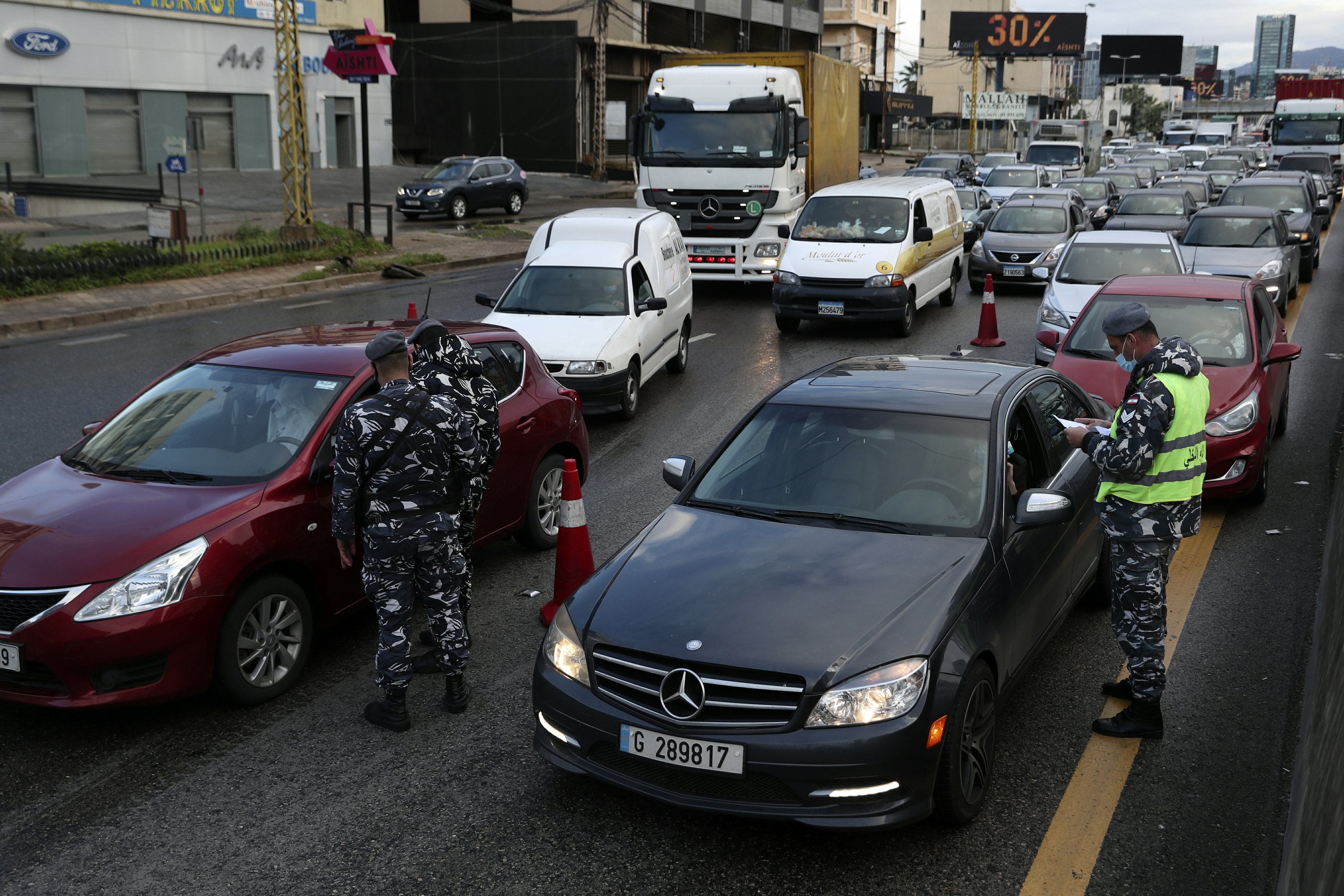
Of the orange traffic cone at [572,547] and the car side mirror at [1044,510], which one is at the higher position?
the car side mirror at [1044,510]

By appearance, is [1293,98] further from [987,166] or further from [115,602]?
[115,602]

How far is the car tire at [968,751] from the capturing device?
4.40 m

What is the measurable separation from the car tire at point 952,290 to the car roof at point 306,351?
44.6 ft

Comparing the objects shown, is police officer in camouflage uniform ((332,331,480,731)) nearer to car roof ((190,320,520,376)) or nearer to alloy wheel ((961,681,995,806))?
car roof ((190,320,520,376))

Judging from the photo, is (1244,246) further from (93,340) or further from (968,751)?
(93,340)

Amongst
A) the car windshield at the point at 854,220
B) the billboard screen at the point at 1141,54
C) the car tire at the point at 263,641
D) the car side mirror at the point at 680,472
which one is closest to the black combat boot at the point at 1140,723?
the car side mirror at the point at 680,472

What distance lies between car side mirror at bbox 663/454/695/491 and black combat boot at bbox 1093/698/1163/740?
2.21 metres

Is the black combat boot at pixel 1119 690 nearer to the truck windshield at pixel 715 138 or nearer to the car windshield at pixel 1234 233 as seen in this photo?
the car windshield at pixel 1234 233

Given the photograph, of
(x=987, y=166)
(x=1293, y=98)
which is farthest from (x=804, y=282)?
(x=1293, y=98)

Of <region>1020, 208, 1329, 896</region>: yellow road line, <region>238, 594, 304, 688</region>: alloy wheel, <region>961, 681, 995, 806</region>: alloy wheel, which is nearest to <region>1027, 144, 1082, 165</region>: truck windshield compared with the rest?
<region>1020, 208, 1329, 896</region>: yellow road line

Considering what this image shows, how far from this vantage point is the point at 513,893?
4.28 m

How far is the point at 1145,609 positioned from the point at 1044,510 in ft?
2.23

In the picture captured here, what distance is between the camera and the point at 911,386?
607cm

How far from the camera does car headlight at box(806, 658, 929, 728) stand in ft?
13.8
